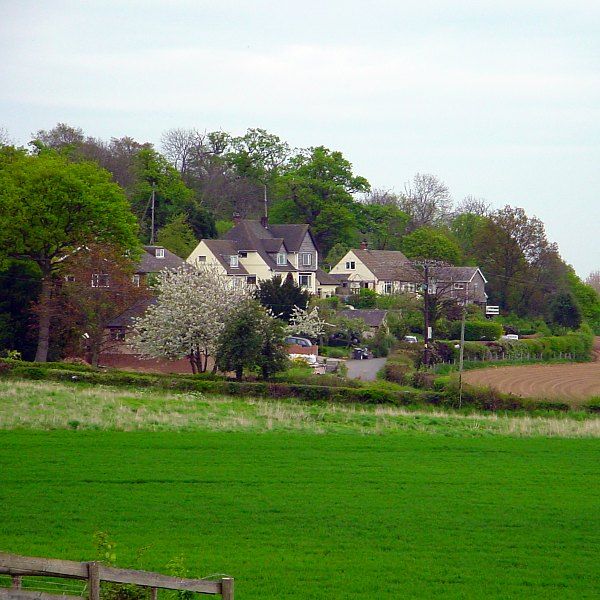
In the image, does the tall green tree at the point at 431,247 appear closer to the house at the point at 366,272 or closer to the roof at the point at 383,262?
the roof at the point at 383,262

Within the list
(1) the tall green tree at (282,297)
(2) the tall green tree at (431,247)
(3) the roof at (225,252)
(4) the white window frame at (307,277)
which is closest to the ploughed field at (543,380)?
(1) the tall green tree at (282,297)

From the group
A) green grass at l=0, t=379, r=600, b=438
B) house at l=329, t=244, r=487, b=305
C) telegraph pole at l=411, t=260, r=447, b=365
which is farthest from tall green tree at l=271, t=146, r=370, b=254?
green grass at l=0, t=379, r=600, b=438

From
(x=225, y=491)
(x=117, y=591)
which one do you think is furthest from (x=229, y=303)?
(x=117, y=591)

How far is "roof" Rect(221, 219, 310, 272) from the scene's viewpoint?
90.1 meters

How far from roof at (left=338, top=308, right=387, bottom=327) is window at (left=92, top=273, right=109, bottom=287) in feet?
76.2

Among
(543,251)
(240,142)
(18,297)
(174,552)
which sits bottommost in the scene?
(174,552)

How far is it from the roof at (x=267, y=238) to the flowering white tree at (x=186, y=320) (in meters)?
30.7

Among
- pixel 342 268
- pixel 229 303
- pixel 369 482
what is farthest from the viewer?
A: pixel 342 268

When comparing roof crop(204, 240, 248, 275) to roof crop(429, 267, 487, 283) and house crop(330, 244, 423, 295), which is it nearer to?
house crop(330, 244, 423, 295)

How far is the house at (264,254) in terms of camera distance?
87062 mm

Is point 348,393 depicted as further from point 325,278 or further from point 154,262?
point 325,278

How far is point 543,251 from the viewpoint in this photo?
324ft

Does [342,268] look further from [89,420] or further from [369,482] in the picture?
[369,482]

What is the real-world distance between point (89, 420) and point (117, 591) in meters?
22.8
